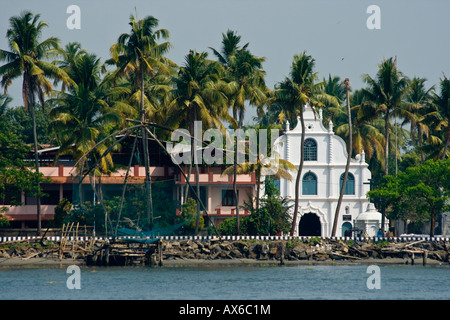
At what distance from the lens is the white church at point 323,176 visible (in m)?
70.1

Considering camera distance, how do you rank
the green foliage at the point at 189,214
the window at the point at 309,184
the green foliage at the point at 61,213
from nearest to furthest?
the green foliage at the point at 189,214 < the green foliage at the point at 61,213 < the window at the point at 309,184

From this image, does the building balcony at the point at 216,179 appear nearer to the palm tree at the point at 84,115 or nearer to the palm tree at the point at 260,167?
the palm tree at the point at 260,167

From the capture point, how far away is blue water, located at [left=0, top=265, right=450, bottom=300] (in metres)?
43.2

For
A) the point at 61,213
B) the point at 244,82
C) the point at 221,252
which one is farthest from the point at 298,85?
the point at 61,213

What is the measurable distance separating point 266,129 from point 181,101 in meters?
6.21

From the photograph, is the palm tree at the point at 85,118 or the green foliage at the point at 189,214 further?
the palm tree at the point at 85,118

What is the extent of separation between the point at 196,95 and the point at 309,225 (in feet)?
57.8

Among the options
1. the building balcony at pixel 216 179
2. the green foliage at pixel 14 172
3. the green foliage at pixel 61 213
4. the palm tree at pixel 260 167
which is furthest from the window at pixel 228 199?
the green foliage at pixel 14 172

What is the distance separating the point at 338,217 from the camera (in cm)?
7106

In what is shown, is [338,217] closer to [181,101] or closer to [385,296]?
[181,101]

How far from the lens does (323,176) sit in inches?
2793

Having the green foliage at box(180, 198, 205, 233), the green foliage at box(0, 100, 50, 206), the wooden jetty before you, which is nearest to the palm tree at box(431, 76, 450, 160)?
the green foliage at box(180, 198, 205, 233)

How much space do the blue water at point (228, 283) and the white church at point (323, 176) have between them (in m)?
14.4

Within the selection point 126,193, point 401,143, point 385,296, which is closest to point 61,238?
point 126,193
